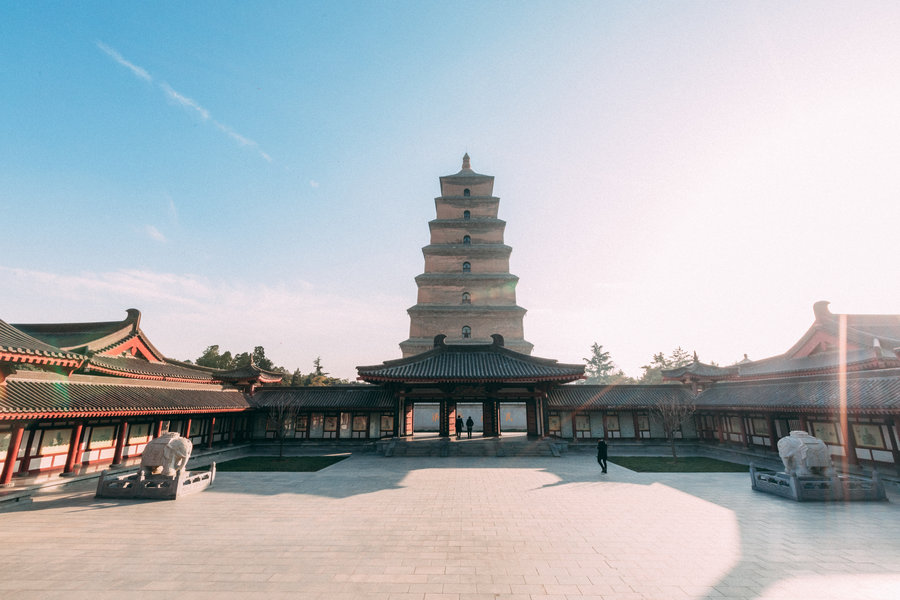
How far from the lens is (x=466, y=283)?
33156 millimetres

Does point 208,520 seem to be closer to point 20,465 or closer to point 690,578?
point 20,465

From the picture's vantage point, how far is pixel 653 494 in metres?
12.6

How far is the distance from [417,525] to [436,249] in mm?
27170

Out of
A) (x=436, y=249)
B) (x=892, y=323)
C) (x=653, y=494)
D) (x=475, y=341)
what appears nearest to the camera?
(x=653, y=494)

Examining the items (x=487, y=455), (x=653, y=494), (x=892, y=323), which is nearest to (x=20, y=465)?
(x=487, y=455)

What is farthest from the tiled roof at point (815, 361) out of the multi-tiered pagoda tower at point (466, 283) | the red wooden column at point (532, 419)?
the multi-tiered pagoda tower at point (466, 283)

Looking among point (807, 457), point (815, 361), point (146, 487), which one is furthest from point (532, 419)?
point (146, 487)

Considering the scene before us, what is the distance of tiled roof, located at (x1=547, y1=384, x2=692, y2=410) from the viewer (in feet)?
78.2

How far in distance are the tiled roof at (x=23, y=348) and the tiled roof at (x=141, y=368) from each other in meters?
2.98

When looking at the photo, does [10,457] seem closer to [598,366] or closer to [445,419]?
[445,419]

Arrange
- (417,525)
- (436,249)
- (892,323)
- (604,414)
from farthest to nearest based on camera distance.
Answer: (436,249) < (604,414) < (892,323) < (417,525)

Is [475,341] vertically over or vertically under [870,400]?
over

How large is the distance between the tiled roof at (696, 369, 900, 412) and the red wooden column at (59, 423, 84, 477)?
2888 cm

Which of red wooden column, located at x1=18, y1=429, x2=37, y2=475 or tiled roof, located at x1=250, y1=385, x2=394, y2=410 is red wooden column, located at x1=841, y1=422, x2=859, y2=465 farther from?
red wooden column, located at x1=18, y1=429, x2=37, y2=475
